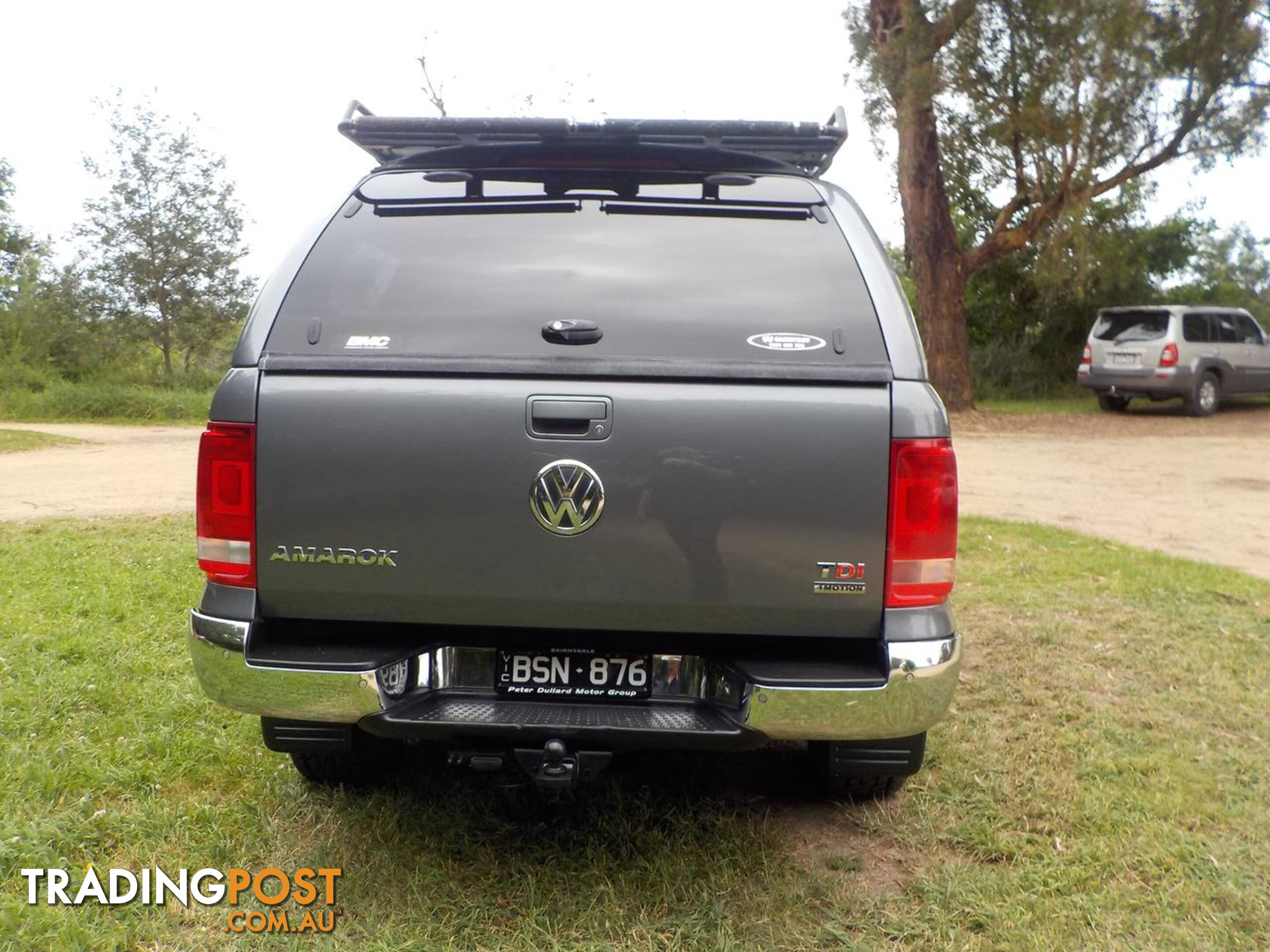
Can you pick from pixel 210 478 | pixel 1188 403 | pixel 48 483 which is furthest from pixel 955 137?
pixel 210 478

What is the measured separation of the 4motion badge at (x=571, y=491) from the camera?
8.76ft

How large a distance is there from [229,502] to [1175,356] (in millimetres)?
18708

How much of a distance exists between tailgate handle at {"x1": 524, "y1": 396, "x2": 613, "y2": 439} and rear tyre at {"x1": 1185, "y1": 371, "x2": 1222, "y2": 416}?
18.7 metres

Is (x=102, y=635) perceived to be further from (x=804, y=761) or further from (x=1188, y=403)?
(x=1188, y=403)

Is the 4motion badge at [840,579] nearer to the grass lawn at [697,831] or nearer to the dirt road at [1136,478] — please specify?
the grass lawn at [697,831]

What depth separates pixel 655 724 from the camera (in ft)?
8.97

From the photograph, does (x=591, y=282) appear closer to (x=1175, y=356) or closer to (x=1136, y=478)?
(x=1136, y=478)

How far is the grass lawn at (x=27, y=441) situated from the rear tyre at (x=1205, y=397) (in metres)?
17.6

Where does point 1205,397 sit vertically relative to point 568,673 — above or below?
above

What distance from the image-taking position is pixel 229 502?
2.75m

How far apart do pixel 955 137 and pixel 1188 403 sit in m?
6.12

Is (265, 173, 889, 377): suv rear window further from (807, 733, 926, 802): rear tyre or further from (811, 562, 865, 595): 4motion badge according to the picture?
(807, 733, 926, 802): rear tyre

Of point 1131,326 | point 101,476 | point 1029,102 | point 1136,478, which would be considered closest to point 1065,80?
point 1029,102

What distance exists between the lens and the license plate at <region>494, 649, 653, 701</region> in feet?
9.49
